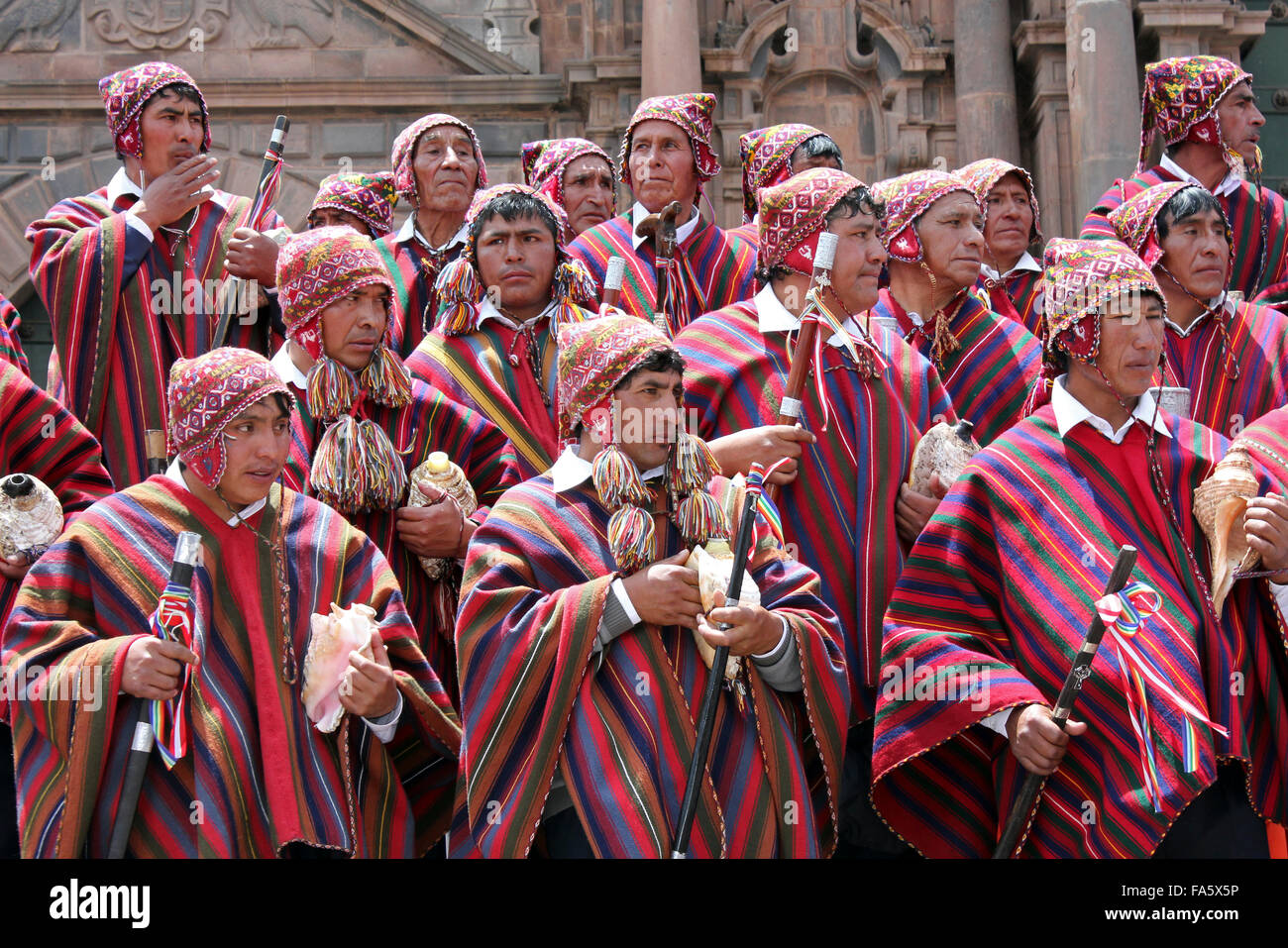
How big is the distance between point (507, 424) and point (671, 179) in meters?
1.57

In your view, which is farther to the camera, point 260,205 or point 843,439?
point 260,205

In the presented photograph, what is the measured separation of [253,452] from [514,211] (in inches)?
62.6

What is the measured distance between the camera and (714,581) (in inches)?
173

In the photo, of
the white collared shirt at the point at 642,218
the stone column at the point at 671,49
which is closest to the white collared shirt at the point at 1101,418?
the white collared shirt at the point at 642,218

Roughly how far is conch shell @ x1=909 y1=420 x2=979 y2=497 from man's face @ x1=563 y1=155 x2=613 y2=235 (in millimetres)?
2500

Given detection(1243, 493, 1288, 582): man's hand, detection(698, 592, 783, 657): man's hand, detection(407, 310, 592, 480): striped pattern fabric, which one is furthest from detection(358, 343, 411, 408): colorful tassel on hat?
detection(1243, 493, 1288, 582): man's hand

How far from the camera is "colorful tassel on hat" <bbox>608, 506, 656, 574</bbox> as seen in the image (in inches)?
176

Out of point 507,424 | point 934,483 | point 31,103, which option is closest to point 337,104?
point 31,103

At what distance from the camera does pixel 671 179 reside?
6859 mm

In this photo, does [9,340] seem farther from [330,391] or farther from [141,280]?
[330,391]

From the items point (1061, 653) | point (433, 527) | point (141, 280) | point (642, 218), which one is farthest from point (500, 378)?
point (1061, 653)

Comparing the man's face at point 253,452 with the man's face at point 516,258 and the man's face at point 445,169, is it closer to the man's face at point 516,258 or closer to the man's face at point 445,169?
the man's face at point 516,258
